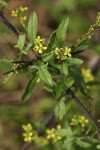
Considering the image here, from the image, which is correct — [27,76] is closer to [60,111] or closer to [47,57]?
[60,111]

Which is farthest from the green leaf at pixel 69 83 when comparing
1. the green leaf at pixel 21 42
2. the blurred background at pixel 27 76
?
the blurred background at pixel 27 76

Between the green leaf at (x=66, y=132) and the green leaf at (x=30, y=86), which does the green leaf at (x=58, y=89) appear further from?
the green leaf at (x=66, y=132)

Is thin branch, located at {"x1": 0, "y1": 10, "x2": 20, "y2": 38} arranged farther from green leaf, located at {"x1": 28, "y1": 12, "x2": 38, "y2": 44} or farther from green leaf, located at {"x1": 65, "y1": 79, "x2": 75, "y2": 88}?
green leaf, located at {"x1": 65, "y1": 79, "x2": 75, "y2": 88}

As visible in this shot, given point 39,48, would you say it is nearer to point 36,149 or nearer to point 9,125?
point 36,149

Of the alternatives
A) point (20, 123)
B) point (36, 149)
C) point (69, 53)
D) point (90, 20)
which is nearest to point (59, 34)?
point (69, 53)

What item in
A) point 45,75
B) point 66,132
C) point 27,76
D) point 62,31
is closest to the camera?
point 45,75

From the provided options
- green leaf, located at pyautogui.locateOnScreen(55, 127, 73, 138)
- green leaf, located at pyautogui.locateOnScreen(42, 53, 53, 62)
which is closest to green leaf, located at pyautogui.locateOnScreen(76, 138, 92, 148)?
green leaf, located at pyautogui.locateOnScreen(55, 127, 73, 138)

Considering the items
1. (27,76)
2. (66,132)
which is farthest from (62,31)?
(27,76)
